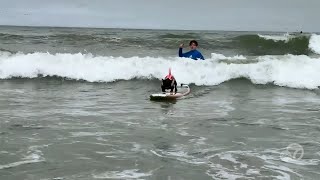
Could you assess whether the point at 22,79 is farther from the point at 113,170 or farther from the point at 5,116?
the point at 113,170

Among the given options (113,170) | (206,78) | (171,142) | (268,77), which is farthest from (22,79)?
(113,170)

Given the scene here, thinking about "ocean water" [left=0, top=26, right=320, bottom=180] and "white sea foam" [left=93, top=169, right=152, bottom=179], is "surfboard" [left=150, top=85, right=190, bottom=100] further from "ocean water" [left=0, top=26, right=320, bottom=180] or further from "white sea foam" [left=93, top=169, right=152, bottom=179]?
"white sea foam" [left=93, top=169, right=152, bottom=179]

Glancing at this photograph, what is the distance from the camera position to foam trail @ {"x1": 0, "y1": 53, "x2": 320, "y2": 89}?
1588 centimetres

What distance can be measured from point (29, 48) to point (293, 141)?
19852 mm

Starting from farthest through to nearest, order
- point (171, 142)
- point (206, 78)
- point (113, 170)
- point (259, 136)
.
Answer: point (206, 78)
point (259, 136)
point (171, 142)
point (113, 170)

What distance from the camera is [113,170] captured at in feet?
17.7

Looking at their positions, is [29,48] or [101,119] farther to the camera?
[29,48]

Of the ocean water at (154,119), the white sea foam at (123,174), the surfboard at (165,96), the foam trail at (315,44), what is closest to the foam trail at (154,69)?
the ocean water at (154,119)

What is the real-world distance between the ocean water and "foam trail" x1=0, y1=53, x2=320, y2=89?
0.13 ft

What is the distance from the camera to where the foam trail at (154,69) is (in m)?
15.9

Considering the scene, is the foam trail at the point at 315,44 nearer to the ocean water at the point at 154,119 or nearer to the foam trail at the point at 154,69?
the ocean water at the point at 154,119

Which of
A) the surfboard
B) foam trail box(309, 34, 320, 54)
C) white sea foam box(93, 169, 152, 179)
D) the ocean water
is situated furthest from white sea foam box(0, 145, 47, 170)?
foam trail box(309, 34, 320, 54)

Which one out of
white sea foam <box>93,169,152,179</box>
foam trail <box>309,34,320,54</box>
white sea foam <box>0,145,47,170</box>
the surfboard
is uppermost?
foam trail <box>309,34,320,54</box>

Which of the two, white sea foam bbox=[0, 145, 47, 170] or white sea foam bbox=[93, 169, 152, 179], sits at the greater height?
white sea foam bbox=[0, 145, 47, 170]
